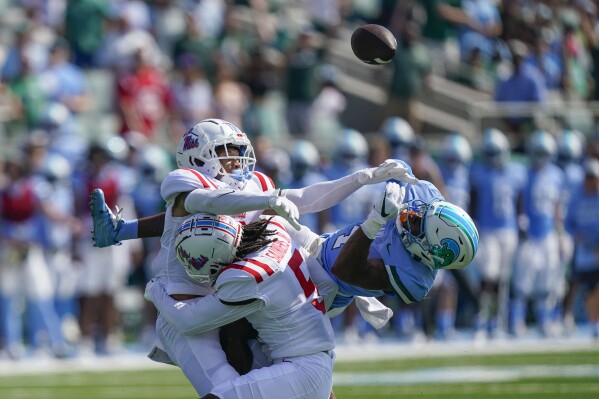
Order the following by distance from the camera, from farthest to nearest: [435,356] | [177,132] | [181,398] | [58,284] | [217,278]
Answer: [177,132] → [58,284] → [435,356] → [181,398] → [217,278]

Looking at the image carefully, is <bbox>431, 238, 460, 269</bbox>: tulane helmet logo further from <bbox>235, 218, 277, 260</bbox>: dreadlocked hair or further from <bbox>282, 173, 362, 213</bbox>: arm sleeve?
<bbox>235, 218, 277, 260</bbox>: dreadlocked hair

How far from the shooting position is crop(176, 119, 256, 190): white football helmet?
232 inches

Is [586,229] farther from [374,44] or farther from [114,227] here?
[114,227]

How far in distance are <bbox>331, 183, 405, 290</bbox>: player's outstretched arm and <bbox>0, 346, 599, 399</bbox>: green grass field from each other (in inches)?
110

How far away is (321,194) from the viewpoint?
609 centimetres

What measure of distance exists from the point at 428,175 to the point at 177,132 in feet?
9.16

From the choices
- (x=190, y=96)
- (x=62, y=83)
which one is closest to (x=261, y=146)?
(x=190, y=96)

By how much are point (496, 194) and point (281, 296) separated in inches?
292

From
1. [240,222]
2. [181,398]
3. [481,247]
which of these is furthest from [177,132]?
[240,222]

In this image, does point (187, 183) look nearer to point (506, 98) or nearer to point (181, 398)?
point (181, 398)

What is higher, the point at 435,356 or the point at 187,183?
the point at 187,183

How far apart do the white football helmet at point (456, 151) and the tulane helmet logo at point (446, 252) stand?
7160 millimetres

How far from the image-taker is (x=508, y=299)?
42.6 ft

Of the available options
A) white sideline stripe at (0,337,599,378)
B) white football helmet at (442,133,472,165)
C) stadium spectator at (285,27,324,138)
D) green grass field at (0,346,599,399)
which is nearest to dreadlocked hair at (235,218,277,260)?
green grass field at (0,346,599,399)
